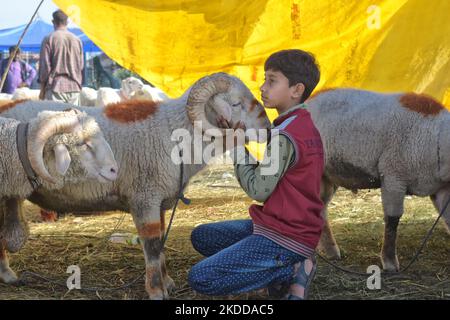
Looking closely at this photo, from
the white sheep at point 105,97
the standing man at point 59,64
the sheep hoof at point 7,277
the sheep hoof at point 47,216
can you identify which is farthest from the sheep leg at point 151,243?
the white sheep at point 105,97

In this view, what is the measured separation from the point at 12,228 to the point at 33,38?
16.5 meters

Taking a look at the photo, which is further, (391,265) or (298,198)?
(391,265)

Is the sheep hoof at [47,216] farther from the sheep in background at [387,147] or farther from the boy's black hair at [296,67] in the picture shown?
the boy's black hair at [296,67]

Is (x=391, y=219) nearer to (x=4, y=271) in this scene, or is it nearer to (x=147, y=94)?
(x=4, y=271)

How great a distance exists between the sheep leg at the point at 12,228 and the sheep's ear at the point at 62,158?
2.01 ft

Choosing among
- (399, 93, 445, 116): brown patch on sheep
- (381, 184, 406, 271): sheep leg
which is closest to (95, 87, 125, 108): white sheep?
(399, 93, 445, 116): brown patch on sheep

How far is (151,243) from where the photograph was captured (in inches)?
132

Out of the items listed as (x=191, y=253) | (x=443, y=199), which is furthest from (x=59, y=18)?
(x=443, y=199)

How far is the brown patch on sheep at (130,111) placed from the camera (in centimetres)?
356

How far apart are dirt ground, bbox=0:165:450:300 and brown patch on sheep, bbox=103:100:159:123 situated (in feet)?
3.07

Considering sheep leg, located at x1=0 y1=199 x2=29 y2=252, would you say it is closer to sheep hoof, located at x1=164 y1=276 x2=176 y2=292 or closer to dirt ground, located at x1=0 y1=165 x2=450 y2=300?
dirt ground, located at x1=0 y1=165 x2=450 y2=300

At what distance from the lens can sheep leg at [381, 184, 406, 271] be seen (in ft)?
13.2

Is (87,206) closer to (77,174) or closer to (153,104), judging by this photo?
(77,174)

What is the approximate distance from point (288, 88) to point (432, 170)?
1528mm
